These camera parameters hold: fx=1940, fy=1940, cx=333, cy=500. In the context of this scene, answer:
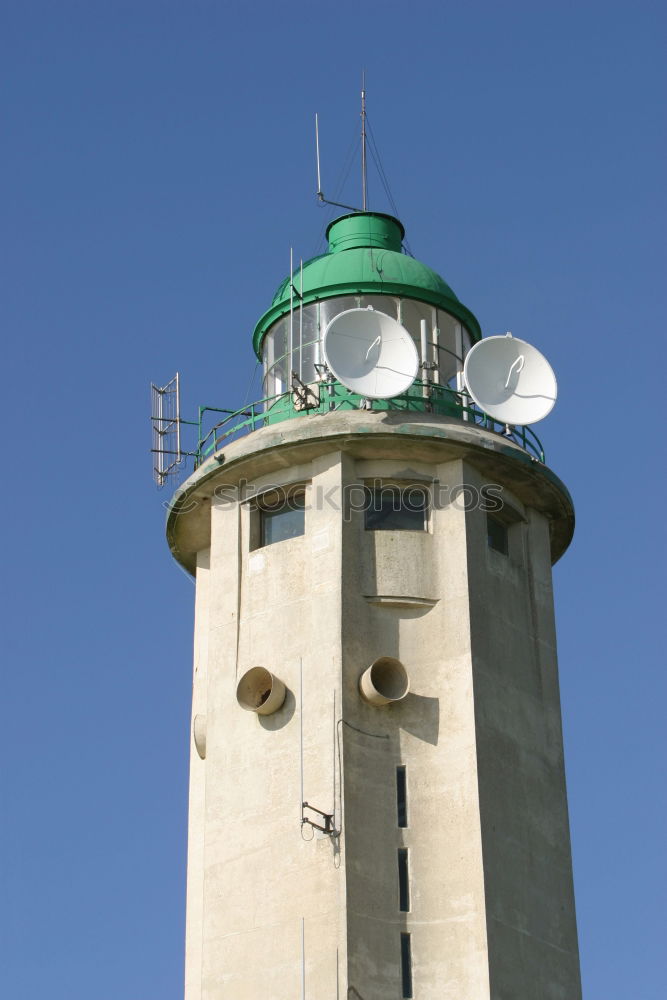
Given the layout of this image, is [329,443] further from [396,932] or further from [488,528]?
[396,932]

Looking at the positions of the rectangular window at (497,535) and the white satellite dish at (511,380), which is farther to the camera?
the rectangular window at (497,535)

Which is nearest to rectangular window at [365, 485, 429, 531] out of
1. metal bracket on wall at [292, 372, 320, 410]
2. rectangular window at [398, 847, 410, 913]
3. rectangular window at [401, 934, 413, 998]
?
metal bracket on wall at [292, 372, 320, 410]

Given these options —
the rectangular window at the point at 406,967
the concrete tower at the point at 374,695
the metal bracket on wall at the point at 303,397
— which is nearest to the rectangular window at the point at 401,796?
the concrete tower at the point at 374,695

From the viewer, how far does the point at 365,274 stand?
4491 centimetres

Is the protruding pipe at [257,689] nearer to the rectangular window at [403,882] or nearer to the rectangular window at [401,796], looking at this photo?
the rectangular window at [401,796]

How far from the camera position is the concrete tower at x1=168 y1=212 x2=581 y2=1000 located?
37.6m

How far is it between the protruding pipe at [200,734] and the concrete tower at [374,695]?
8 centimetres

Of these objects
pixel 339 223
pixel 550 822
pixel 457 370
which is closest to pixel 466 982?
pixel 550 822

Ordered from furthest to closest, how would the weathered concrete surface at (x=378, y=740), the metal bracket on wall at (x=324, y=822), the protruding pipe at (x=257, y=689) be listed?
the protruding pipe at (x=257, y=689) → the metal bracket on wall at (x=324, y=822) → the weathered concrete surface at (x=378, y=740)

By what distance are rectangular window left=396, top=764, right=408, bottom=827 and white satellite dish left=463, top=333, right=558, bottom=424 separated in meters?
Answer: 8.05

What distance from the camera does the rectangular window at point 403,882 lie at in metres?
37.9

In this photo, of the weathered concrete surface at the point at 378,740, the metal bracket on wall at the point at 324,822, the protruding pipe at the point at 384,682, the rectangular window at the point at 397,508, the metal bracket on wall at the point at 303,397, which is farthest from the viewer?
the metal bracket on wall at the point at 303,397

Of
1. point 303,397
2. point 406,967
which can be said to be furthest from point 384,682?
point 303,397

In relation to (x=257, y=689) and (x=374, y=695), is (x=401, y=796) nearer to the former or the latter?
(x=374, y=695)
